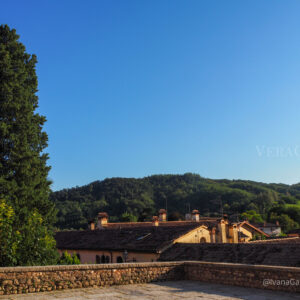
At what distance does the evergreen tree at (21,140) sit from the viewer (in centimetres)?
1602

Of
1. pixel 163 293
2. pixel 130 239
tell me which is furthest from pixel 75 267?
pixel 130 239

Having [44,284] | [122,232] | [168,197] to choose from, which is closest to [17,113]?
[44,284]

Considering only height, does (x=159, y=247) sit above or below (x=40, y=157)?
below

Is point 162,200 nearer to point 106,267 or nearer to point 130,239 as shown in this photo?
point 130,239

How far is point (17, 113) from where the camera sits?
1706 centimetres

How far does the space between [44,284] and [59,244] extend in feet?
89.8

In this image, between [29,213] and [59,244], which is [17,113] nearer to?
[29,213]

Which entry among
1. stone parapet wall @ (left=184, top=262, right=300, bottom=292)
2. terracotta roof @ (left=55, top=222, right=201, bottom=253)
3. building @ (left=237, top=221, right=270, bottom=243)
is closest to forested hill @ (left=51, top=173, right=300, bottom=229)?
building @ (left=237, top=221, right=270, bottom=243)

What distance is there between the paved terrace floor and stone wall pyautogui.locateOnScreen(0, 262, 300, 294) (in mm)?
319

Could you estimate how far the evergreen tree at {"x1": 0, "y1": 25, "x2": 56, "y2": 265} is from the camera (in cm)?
1602

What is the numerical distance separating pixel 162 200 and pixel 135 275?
113 m

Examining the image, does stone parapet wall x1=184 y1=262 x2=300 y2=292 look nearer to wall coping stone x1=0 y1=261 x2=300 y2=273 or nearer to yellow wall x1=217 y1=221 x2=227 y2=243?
wall coping stone x1=0 y1=261 x2=300 y2=273

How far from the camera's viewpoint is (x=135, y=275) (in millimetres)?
10461

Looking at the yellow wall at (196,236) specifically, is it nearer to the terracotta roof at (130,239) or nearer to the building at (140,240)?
the building at (140,240)
